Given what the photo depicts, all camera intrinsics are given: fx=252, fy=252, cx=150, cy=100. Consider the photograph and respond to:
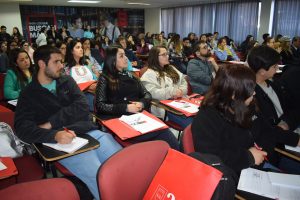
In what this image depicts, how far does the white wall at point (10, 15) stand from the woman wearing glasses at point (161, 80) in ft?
37.4

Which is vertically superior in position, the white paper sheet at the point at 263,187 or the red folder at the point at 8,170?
the red folder at the point at 8,170

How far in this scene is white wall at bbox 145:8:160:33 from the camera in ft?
50.8

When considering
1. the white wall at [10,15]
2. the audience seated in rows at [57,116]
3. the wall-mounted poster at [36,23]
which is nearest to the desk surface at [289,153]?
the audience seated in rows at [57,116]

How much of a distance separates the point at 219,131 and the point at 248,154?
248 mm

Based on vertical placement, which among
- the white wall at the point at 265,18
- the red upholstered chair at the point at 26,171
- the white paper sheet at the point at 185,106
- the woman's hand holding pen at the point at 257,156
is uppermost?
the white wall at the point at 265,18

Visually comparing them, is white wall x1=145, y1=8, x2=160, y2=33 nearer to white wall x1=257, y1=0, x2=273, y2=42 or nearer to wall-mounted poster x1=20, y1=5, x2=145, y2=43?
wall-mounted poster x1=20, y1=5, x2=145, y2=43

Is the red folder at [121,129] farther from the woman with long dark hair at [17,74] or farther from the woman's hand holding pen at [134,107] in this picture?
the woman with long dark hair at [17,74]

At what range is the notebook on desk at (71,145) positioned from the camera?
169 centimetres

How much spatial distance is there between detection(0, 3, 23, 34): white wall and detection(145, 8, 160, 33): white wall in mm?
7513

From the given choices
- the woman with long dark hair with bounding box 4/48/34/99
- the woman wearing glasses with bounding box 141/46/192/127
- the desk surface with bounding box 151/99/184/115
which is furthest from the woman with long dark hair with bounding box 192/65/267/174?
the woman with long dark hair with bounding box 4/48/34/99

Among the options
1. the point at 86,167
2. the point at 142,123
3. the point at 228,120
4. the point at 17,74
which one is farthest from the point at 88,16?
the point at 228,120

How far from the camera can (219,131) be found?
1510 mm

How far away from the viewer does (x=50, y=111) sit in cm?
217

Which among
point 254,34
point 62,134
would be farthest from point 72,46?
point 254,34
